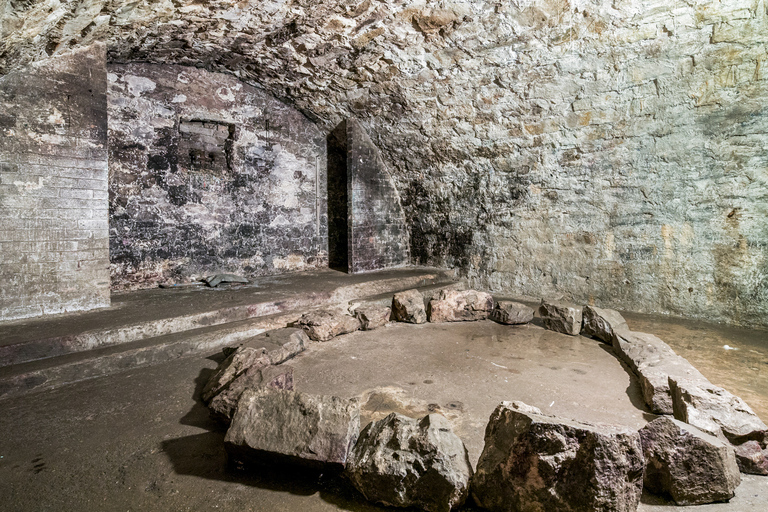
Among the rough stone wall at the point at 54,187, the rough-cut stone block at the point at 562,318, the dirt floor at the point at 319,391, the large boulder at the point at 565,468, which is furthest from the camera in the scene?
the rough-cut stone block at the point at 562,318

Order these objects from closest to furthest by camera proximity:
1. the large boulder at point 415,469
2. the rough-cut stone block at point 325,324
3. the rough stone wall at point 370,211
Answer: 1. the large boulder at point 415,469
2. the rough-cut stone block at point 325,324
3. the rough stone wall at point 370,211

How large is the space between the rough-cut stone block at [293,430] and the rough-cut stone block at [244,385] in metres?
0.35

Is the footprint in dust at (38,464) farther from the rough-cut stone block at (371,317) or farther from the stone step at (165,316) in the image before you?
the rough-cut stone block at (371,317)

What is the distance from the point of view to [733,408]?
7.04 ft

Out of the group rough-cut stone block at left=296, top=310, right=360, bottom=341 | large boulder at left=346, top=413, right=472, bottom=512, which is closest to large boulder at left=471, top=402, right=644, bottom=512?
large boulder at left=346, top=413, right=472, bottom=512

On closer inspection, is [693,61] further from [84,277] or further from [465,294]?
[84,277]

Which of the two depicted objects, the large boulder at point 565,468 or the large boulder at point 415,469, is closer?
the large boulder at point 565,468

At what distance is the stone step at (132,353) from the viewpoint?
280 centimetres

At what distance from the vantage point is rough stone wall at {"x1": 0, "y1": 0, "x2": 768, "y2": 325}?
12.6 ft

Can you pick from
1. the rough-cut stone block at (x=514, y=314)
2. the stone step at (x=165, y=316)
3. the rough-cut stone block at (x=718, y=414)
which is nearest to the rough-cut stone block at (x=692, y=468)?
the rough-cut stone block at (x=718, y=414)

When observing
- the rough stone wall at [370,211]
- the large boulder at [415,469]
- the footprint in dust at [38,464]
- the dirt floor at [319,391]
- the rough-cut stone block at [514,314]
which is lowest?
the footprint in dust at [38,464]

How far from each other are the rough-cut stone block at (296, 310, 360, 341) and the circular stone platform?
80 mm

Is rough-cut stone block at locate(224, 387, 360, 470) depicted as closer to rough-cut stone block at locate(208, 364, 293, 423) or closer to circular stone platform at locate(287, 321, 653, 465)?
rough-cut stone block at locate(208, 364, 293, 423)

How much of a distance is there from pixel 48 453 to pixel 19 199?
2.68 meters
